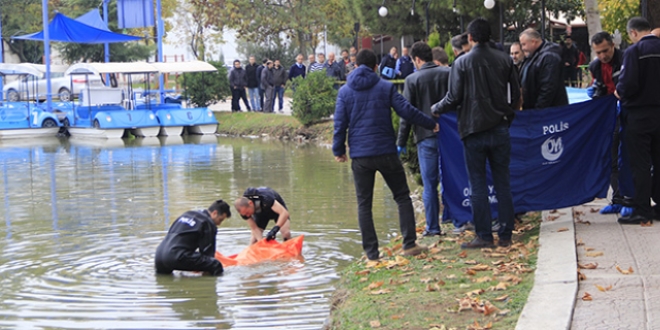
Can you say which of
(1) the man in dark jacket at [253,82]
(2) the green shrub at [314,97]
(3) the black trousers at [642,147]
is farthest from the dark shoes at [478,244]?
(1) the man in dark jacket at [253,82]

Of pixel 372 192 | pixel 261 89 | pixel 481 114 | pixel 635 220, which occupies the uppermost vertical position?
pixel 261 89

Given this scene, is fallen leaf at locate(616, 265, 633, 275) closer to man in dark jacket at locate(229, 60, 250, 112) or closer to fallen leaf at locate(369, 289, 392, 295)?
fallen leaf at locate(369, 289, 392, 295)

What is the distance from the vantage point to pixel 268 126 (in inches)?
1214

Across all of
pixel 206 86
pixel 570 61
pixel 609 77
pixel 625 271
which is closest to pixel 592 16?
pixel 570 61

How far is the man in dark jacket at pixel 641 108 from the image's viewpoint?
9.00 meters

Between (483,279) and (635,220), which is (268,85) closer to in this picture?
(635,220)

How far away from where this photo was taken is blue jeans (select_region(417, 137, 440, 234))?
9.84 metres

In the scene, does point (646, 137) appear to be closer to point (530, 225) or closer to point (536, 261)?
point (530, 225)

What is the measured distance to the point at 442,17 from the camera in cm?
3083

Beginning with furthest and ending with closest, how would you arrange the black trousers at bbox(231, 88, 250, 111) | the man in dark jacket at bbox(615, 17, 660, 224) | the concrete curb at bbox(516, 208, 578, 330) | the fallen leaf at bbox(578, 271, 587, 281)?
the black trousers at bbox(231, 88, 250, 111), the man in dark jacket at bbox(615, 17, 660, 224), the fallen leaf at bbox(578, 271, 587, 281), the concrete curb at bbox(516, 208, 578, 330)

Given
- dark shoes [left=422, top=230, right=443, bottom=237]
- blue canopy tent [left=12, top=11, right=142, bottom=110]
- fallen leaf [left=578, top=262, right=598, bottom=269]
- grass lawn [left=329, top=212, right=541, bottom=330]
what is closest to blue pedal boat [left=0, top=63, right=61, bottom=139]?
blue canopy tent [left=12, top=11, right=142, bottom=110]

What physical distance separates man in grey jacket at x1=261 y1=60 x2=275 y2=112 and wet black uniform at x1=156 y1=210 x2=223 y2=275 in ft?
71.7

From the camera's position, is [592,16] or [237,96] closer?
[592,16]

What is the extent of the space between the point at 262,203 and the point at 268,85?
21680mm
